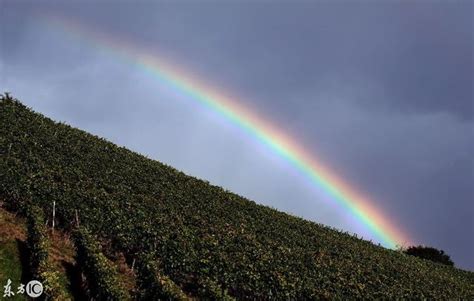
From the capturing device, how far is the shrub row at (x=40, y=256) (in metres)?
24.2

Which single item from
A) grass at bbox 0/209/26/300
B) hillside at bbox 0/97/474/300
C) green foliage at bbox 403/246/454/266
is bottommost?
grass at bbox 0/209/26/300

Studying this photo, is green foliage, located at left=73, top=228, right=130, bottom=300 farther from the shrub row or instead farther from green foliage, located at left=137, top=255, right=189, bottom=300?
the shrub row

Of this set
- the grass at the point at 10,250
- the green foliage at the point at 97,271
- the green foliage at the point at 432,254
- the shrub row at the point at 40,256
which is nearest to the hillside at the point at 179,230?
the green foliage at the point at 97,271

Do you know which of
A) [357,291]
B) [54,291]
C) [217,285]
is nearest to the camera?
[54,291]

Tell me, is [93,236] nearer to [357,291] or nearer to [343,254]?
[357,291]

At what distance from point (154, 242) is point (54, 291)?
40.1 feet

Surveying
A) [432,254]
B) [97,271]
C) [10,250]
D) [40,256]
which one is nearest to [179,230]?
[97,271]

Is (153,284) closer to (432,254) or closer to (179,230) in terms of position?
(179,230)

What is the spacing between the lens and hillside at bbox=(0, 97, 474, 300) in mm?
33594

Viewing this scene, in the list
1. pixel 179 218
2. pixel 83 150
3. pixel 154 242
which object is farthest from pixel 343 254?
pixel 83 150

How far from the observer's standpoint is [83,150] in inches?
2205

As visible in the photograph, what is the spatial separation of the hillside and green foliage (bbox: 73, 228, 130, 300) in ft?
2.11

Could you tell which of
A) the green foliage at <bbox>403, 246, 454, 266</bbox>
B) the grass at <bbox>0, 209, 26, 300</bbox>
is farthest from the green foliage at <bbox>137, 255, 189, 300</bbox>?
the green foliage at <bbox>403, 246, 454, 266</bbox>

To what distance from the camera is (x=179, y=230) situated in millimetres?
39938
